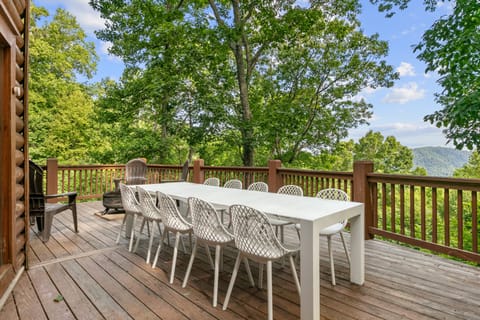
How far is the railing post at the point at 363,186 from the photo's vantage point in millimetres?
3926

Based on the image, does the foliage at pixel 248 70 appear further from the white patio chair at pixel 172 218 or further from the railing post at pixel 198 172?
the white patio chair at pixel 172 218

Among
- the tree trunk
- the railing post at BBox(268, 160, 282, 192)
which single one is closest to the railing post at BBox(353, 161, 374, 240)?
the railing post at BBox(268, 160, 282, 192)

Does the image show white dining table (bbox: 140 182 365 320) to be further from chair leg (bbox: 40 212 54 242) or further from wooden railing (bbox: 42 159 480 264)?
chair leg (bbox: 40 212 54 242)

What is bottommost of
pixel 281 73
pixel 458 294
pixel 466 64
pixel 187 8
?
pixel 458 294

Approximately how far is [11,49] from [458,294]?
461 cm

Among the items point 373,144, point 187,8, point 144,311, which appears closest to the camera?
point 144,311

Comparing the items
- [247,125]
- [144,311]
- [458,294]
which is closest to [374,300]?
[458,294]

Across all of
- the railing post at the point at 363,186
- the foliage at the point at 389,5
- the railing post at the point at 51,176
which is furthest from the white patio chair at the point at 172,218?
the foliage at the point at 389,5

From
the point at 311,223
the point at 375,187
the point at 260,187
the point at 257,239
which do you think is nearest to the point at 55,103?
the point at 260,187

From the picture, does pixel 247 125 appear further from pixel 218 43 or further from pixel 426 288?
pixel 426 288

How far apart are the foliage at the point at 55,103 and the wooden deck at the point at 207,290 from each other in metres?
10.0

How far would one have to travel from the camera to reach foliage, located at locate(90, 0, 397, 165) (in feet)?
27.8

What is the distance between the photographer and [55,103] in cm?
1239

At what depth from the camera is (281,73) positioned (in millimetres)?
10148
